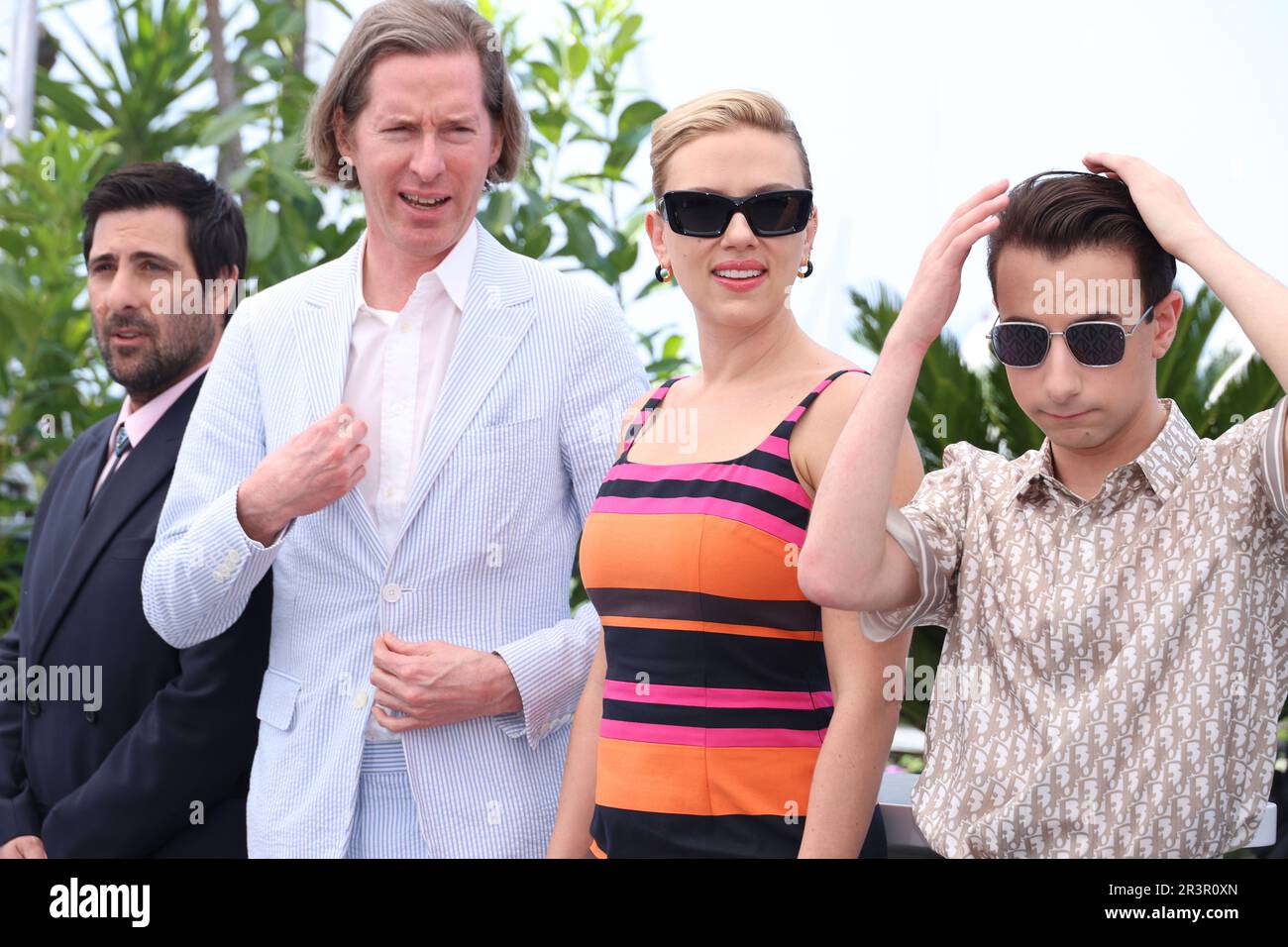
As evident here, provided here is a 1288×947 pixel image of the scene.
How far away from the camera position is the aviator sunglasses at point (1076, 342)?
5.38 ft

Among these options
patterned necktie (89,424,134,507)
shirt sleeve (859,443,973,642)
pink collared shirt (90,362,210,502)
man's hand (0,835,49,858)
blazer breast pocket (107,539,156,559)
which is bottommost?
man's hand (0,835,49,858)

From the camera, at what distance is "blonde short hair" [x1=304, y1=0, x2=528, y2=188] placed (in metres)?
2.32

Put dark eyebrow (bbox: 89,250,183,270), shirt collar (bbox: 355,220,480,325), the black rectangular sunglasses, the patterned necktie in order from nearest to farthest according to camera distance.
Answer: the black rectangular sunglasses → shirt collar (bbox: 355,220,480,325) → the patterned necktie → dark eyebrow (bbox: 89,250,183,270)

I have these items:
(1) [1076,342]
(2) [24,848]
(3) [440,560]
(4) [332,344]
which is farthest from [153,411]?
(1) [1076,342]

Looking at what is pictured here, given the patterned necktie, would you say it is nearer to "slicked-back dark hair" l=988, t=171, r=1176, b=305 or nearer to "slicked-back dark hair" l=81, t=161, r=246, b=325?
"slicked-back dark hair" l=81, t=161, r=246, b=325

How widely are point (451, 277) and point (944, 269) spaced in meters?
0.98

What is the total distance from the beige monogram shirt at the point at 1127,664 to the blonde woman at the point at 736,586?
0.15 meters

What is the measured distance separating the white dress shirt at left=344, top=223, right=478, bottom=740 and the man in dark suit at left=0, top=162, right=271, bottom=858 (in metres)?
0.42

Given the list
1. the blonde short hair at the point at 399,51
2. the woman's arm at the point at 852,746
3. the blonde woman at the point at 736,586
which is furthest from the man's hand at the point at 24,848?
the woman's arm at the point at 852,746

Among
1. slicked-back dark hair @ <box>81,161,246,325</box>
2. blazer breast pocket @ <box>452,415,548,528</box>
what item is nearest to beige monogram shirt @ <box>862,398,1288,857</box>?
blazer breast pocket @ <box>452,415,548,528</box>
